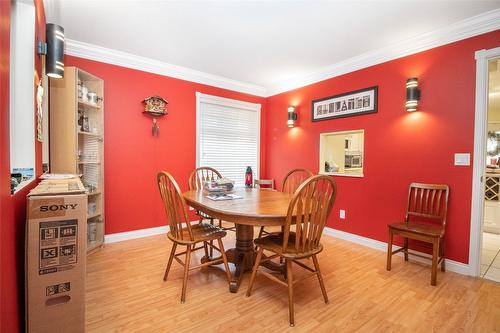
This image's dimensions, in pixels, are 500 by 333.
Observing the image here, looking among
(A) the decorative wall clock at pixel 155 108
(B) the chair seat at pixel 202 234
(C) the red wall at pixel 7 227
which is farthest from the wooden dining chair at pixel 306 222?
(A) the decorative wall clock at pixel 155 108

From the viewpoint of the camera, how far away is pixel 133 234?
3260 millimetres

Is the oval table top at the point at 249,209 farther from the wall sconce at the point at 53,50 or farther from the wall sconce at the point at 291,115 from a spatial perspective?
the wall sconce at the point at 291,115

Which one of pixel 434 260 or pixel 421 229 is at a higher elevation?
pixel 421 229

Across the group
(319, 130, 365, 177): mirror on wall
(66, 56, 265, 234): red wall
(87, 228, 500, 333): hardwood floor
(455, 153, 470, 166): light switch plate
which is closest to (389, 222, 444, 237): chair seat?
(87, 228, 500, 333): hardwood floor

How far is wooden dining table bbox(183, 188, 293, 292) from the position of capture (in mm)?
1619

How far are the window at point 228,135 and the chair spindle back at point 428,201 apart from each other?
2639mm

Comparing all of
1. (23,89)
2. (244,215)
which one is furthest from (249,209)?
(23,89)

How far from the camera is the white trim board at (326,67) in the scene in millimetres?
2291

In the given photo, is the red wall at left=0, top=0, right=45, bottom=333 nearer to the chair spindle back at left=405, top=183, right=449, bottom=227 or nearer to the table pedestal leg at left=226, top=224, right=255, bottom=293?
the table pedestal leg at left=226, top=224, right=255, bottom=293

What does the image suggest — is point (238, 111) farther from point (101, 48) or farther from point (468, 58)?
point (468, 58)

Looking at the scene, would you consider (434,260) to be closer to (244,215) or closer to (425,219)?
(425,219)

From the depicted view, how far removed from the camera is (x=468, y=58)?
2.32 m

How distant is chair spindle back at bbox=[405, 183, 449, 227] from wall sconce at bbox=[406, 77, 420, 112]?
34.3 inches

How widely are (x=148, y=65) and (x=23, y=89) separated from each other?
218 centimetres
